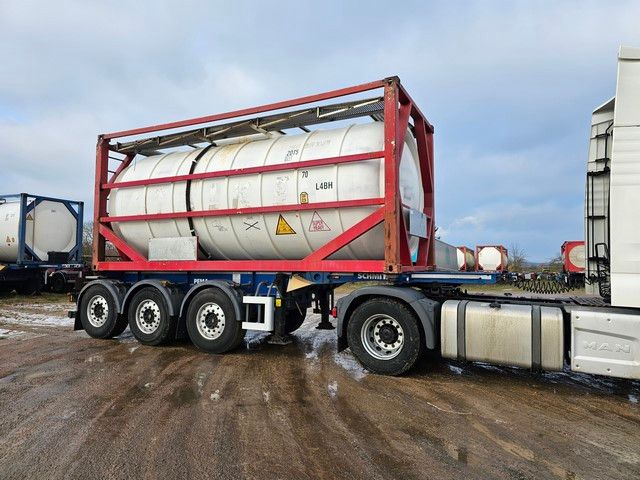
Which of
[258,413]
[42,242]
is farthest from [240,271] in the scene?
[42,242]

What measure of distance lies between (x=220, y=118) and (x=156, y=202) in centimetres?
201

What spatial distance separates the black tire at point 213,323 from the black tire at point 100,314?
1.96 metres

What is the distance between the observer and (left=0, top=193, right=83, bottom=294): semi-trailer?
16406 mm

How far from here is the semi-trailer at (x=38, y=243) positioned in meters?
16.4

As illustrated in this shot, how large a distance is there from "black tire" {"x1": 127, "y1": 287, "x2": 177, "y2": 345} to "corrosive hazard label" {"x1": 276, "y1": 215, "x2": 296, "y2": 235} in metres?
2.54

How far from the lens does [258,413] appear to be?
4531 mm

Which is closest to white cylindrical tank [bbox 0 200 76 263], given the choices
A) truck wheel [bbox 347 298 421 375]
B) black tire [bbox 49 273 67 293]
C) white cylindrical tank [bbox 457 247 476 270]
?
black tire [bbox 49 273 67 293]

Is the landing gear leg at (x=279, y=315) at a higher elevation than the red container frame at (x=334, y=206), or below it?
below

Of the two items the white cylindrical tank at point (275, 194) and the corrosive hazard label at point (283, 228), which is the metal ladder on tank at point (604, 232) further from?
the corrosive hazard label at point (283, 228)

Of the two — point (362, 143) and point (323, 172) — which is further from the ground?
point (362, 143)

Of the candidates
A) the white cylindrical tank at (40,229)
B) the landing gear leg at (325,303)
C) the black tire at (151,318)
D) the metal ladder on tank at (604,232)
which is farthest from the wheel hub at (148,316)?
the white cylindrical tank at (40,229)

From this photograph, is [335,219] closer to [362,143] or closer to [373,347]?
[362,143]

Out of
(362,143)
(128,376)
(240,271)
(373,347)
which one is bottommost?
(128,376)

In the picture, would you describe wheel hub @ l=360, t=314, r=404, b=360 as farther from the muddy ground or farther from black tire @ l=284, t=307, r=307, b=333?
black tire @ l=284, t=307, r=307, b=333
